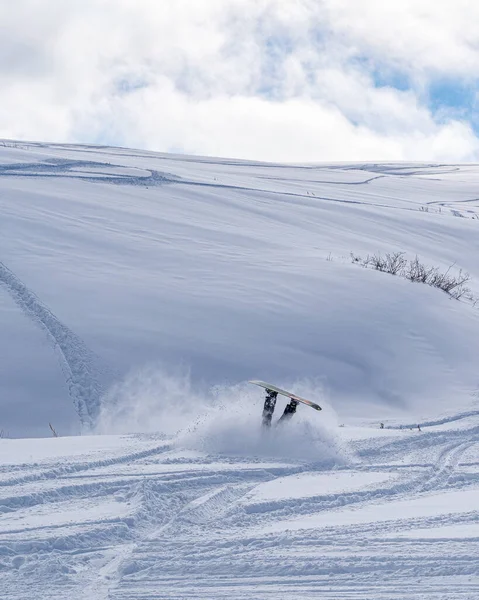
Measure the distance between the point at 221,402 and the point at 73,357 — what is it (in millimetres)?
1622

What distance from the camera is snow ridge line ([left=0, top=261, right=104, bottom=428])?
25.0 feet

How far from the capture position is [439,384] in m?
8.59

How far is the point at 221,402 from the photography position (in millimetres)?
7598

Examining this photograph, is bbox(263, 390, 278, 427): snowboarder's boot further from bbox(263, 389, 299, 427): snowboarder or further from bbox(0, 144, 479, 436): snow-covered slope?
bbox(0, 144, 479, 436): snow-covered slope

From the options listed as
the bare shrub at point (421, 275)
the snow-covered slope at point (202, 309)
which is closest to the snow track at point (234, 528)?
the snow-covered slope at point (202, 309)

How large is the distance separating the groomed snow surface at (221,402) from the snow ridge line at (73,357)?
0.02m

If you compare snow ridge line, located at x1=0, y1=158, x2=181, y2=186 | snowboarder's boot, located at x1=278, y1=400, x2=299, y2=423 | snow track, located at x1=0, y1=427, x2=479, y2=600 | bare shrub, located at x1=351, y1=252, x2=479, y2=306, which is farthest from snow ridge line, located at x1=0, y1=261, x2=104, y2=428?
snow ridge line, located at x1=0, y1=158, x2=181, y2=186

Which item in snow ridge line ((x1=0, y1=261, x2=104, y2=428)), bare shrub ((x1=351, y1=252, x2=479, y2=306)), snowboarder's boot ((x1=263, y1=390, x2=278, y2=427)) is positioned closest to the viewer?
snowboarder's boot ((x1=263, y1=390, x2=278, y2=427))

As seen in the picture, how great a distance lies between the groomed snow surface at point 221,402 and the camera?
3.79 meters

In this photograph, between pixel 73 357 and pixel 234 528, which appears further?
pixel 73 357

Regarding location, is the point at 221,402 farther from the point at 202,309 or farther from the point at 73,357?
the point at 202,309

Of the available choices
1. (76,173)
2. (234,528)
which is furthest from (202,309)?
(76,173)

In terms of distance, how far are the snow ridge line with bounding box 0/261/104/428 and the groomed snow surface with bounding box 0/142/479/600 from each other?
2cm

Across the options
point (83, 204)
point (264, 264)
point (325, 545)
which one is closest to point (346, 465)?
point (325, 545)
